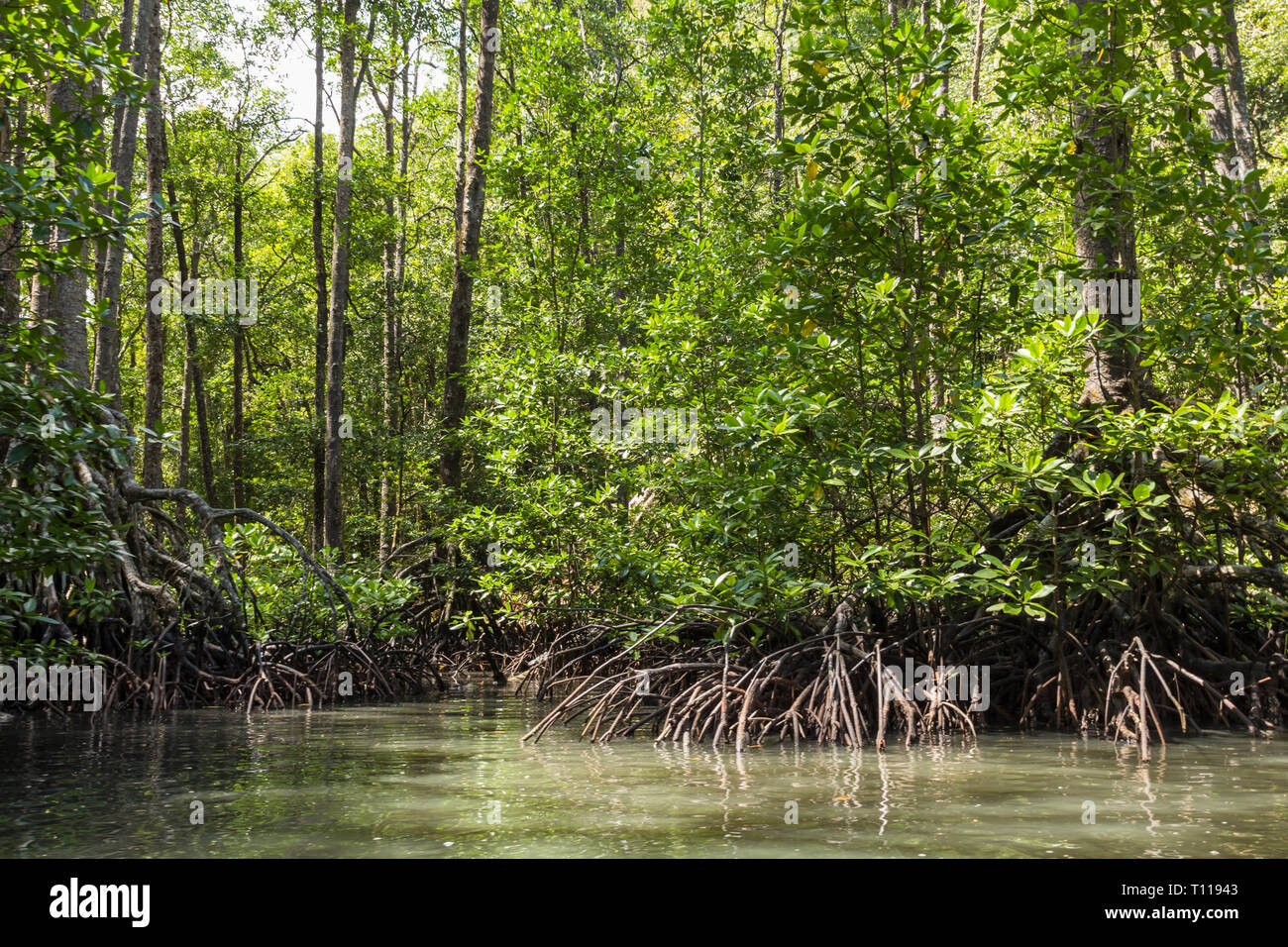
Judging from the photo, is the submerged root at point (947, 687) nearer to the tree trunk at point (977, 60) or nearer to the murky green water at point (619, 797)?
the murky green water at point (619, 797)

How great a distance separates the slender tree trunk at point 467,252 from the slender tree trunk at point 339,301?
2084mm

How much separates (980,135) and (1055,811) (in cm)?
472

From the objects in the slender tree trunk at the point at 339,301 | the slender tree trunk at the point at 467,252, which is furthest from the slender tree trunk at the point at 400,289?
the slender tree trunk at the point at 467,252

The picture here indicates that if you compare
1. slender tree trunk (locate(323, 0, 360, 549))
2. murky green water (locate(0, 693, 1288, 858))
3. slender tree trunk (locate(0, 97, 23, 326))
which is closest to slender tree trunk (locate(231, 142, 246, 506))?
slender tree trunk (locate(323, 0, 360, 549))

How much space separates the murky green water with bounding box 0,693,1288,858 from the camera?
3740 millimetres

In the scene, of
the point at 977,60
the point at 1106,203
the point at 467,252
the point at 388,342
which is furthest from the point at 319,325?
the point at 1106,203

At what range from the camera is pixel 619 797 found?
15.4ft

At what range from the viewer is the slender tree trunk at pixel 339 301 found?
49.0 feet

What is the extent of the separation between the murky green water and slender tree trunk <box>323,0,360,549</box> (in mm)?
8072

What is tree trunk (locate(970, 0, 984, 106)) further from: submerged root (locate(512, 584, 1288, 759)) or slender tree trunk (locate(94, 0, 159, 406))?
submerged root (locate(512, 584, 1288, 759))

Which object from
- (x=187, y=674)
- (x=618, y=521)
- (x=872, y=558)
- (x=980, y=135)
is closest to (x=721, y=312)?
(x=618, y=521)

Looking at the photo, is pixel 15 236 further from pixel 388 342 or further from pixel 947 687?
pixel 388 342

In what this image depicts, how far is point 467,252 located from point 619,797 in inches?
406
